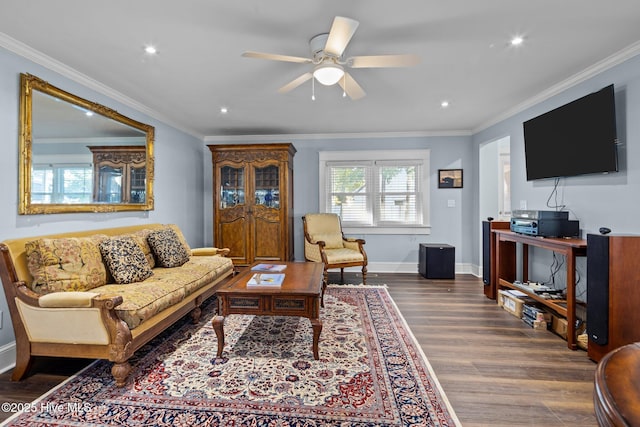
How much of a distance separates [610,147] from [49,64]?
476 cm

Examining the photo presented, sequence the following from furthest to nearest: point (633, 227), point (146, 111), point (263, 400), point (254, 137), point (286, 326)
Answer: point (254, 137)
point (146, 111)
point (286, 326)
point (633, 227)
point (263, 400)

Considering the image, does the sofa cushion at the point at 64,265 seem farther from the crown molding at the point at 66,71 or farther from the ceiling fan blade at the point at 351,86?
the ceiling fan blade at the point at 351,86

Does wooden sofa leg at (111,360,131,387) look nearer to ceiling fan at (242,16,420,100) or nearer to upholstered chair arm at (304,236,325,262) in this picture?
ceiling fan at (242,16,420,100)

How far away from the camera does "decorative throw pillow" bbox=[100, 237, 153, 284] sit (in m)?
2.53

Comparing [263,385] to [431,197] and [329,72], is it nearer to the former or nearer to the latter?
[329,72]

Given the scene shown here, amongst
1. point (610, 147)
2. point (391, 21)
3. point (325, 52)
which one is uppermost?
point (391, 21)

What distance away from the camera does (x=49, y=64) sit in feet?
8.27

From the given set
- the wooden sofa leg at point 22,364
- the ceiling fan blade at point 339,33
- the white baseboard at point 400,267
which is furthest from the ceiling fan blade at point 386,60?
the white baseboard at point 400,267

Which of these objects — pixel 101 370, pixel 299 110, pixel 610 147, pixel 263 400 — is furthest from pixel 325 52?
pixel 101 370

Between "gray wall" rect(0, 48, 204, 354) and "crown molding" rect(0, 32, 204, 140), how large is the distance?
0.13ft

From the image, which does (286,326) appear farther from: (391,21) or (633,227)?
(633,227)

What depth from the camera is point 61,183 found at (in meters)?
2.61

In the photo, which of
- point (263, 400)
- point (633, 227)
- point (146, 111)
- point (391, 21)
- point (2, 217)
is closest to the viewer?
point (263, 400)

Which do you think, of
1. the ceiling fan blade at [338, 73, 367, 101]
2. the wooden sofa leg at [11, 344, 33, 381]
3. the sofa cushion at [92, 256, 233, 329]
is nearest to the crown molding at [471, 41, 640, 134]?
the ceiling fan blade at [338, 73, 367, 101]
